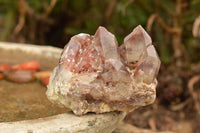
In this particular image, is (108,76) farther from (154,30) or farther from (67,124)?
(154,30)

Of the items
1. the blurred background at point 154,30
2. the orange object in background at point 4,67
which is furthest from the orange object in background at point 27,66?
the blurred background at point 154,30

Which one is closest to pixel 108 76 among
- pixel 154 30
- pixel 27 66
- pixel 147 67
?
pixel 147 67

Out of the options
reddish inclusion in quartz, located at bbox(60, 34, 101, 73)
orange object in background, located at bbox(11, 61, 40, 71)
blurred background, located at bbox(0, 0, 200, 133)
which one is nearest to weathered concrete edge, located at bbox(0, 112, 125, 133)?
reddish inclusion in quartz, located at bbox(60, 34, 101, 73)

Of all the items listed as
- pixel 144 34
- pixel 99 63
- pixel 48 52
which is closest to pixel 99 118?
pixel 99 63

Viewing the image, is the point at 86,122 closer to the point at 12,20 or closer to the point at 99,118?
the point at 99,118

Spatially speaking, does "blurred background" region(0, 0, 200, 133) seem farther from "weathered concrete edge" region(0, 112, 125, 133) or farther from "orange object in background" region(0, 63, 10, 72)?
"weathered concrete edge" region(0, 112, 125, 133)
